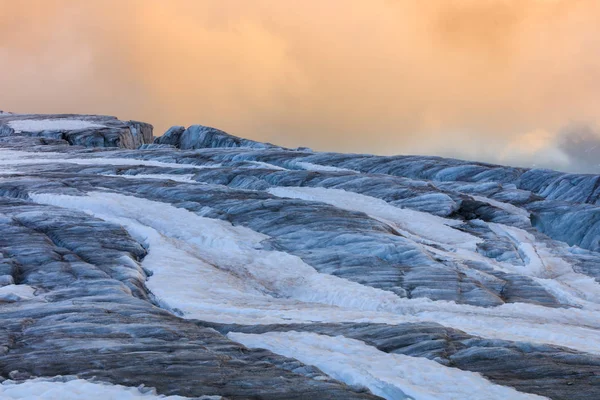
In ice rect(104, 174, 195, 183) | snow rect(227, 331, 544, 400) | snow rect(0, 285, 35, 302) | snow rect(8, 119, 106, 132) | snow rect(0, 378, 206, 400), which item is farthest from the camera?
snow rect(8, 119, 106, 132)

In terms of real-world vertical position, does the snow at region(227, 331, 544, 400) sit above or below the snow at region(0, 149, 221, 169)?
below

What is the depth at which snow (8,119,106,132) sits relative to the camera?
98625mm

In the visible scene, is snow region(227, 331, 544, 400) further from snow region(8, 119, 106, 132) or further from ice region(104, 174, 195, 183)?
snow region(8, 119, 106, 132)

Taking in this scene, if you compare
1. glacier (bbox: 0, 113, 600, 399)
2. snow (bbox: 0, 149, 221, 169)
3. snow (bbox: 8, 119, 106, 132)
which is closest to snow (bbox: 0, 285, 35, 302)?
glacier (bbox: 0, 113, 600, 399)

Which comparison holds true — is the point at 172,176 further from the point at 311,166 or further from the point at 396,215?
the point at 396,215

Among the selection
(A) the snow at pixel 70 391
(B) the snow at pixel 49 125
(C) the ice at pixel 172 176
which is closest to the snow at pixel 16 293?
(A) the snow at pixel 70 391

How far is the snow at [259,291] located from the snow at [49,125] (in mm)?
62114

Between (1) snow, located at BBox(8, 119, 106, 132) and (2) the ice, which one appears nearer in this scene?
(2) the ice

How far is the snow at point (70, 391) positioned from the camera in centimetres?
1602

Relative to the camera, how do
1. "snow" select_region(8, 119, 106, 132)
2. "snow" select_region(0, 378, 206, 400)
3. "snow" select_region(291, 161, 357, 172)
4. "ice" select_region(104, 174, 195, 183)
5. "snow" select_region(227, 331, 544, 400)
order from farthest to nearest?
"snow" select_region(8, 119, 106, 132) < "snow" select_region(291, 161, 357, 172) < "ice" select_region(104, 174, 195, 183) < "snow" select_region(227, 331, 544, 400) < "snow" select_region(0, 378, 206, 400)

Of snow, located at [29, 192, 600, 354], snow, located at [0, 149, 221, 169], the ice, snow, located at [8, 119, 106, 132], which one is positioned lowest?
snow, located at [29, 192, 600, 354]

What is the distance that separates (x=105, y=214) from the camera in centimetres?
3928

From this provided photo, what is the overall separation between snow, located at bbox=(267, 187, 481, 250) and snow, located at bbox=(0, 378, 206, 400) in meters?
26.6

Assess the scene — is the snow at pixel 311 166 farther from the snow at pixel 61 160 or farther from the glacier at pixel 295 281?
the snow at pixel 61 160
